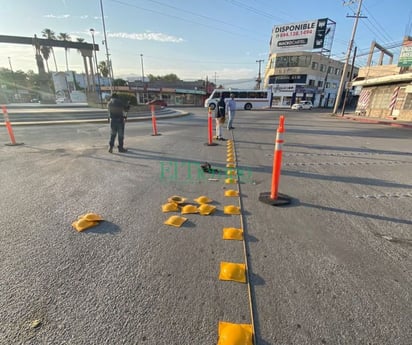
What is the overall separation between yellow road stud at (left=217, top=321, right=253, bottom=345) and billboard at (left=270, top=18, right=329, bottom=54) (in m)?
44.6

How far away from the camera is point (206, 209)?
324 cm

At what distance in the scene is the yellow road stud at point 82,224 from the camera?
2764 millimetres

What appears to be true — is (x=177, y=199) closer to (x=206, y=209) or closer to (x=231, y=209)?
(x=206, y=209)

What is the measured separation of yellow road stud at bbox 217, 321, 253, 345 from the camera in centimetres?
144

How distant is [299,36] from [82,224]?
45.5 m

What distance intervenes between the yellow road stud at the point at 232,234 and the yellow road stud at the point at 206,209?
18.5 inches

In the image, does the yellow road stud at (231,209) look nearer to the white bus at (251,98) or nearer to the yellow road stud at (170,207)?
the yellow road stud at (170,207)

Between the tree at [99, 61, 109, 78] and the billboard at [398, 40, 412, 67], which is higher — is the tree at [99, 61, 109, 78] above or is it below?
above

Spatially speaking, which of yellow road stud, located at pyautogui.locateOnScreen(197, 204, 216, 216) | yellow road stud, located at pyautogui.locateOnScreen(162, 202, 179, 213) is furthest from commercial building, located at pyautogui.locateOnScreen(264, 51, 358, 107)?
yellow road stud, located at pyautogui.locateOnScreen(162, 202, 179, 213)

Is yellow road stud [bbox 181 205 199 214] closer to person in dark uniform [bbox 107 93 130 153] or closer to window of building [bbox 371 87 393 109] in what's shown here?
person in dark uniform [bbox 107 93 130 153]

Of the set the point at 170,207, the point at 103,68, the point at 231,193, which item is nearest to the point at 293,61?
the point at 231,193

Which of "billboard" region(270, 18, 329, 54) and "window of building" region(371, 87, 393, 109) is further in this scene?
Answer: "billboard" region(270, 18, 329, 54)

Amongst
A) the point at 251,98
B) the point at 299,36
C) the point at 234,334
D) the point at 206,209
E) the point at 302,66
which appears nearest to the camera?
the point at 234,334

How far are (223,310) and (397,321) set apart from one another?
4.41 ft
